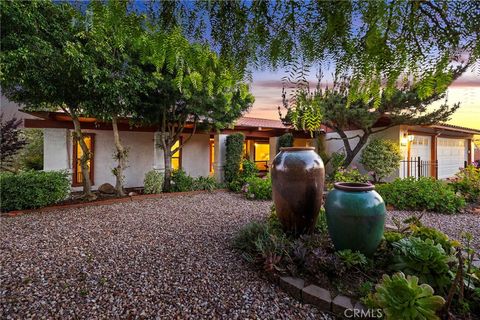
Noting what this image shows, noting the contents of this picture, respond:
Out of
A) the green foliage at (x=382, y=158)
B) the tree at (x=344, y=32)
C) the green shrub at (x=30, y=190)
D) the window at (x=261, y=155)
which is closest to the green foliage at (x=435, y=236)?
the tree at (x=344, y=32)

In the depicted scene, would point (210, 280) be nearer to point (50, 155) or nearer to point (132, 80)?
point (132, 80)

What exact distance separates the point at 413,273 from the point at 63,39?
807 centimetres

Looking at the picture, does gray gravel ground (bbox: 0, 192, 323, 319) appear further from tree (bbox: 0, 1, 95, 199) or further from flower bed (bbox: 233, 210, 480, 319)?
tree (bbox: 0, 1, 95, 199)

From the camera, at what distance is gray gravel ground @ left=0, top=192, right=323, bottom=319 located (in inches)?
102

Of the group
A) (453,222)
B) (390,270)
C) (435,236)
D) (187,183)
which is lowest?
(453,222)

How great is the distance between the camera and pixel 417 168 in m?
12.6

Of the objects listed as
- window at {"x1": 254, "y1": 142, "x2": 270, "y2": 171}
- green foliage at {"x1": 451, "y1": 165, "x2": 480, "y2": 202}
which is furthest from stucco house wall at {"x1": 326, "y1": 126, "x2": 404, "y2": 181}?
window at {"x1": 254, "y1": 142, "x2": 270, "y2": 171}

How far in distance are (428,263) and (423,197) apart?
205 inches

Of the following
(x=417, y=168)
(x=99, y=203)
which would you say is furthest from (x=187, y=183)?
(x=417, y=168)

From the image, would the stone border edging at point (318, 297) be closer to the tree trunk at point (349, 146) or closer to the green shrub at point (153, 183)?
the green shrub at point (153, 183)

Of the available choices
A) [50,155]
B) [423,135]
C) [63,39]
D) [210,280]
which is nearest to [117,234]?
[210,280]

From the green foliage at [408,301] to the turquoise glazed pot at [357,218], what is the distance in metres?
1.09

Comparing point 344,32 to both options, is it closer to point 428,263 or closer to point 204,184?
point 428,263

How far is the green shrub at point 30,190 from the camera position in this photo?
629cm
